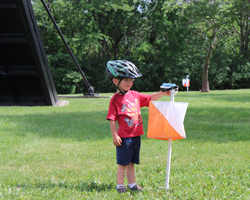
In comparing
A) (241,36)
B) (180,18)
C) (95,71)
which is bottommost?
(95,71)

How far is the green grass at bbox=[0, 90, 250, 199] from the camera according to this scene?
3.36 metres

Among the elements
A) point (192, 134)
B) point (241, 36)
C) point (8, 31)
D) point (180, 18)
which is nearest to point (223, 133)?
point (192, 134)

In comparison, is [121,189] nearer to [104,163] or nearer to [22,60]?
[104,163]

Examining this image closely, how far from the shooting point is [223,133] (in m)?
6.56

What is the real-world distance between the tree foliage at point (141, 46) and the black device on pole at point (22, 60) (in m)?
16.4

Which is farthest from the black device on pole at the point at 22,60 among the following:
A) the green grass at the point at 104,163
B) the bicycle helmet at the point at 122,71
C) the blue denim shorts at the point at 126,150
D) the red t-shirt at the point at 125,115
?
the blue denim shorts at the point at 126,150

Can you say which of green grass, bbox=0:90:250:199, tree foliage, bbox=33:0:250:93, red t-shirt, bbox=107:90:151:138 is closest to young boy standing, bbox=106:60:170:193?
red t-shirt, bbox=107:90:151:138

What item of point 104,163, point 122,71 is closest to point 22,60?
point 104,163

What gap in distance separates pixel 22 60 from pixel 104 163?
8.64 metres

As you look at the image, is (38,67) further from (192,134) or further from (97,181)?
(97,181)

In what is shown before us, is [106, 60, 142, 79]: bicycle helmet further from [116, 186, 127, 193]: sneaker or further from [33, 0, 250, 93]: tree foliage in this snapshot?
[33, 0, 250, 93]: tree foliage

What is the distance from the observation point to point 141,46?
29062 millimetres

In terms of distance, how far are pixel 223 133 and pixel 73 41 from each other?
909 inches

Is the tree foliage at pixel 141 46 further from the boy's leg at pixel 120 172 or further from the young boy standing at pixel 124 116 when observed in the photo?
the boy's leg at pixel 120 172
